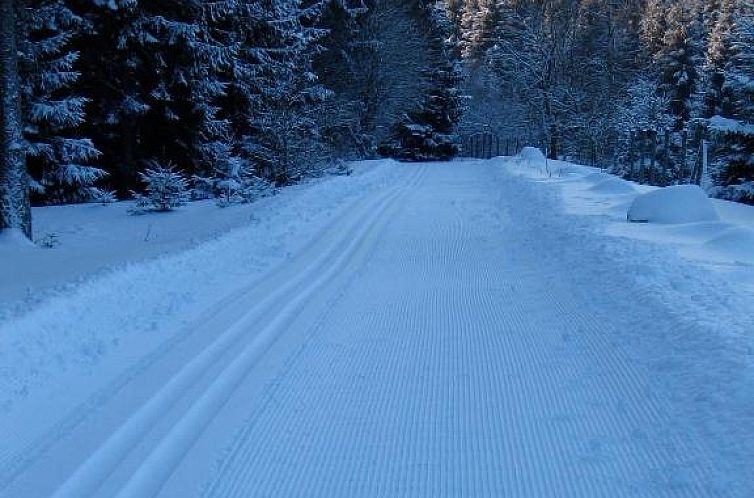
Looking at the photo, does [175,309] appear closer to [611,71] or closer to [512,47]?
[512,47]

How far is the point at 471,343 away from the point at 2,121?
861 centimetres

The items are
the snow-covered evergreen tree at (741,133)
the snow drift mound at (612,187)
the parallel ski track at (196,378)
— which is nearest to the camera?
the parallel ski track at (196,378)

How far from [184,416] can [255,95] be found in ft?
57.5

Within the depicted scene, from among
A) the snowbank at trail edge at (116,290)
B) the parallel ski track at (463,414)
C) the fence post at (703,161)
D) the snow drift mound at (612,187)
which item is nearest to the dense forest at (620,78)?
the snow drift mound at (612,187)

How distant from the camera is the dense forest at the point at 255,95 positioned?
15.1m

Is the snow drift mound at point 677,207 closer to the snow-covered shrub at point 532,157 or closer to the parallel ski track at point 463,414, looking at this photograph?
the parallel ski track at point 463,414

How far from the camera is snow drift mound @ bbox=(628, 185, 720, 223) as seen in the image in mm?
10531

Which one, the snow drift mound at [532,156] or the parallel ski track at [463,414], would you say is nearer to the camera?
the parallel ski track at [463,414]

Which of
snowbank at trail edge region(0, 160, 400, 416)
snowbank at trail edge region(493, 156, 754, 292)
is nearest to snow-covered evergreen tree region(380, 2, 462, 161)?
snowbank at trail edge region(493, 156, 754, 292)

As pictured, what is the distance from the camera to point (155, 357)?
542cm

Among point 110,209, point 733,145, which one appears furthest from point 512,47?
point 110,209

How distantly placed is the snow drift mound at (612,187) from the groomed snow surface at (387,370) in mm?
5145

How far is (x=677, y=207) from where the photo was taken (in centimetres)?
1058

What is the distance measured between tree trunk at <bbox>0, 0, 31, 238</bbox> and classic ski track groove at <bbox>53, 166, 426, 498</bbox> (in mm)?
5559
